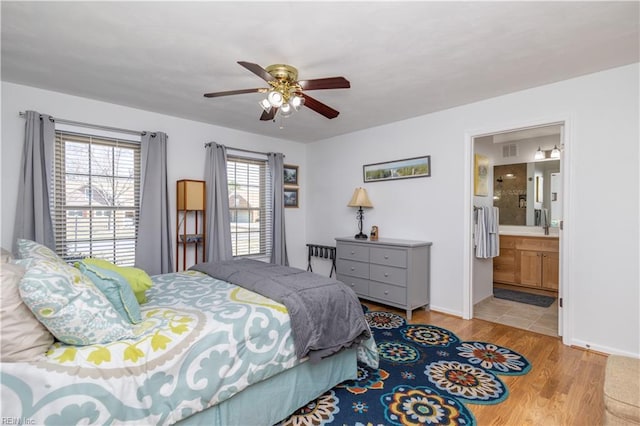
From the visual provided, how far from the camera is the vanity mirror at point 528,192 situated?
501 centimetres

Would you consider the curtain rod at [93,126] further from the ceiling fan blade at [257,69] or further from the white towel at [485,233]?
the white towel at [485,233]

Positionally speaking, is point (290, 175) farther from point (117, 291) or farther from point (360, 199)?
point (117, 291)

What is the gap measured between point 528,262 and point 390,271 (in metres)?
2.66

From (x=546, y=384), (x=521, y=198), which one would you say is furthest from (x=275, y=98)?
(x=521, y=198)

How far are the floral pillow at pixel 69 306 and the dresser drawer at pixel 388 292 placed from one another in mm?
2848

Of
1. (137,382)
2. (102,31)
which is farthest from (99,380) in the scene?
(102,31)

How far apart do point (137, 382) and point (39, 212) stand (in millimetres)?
2619

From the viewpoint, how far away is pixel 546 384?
2.23 m

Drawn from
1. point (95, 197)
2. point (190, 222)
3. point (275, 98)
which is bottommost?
point (190, 222)

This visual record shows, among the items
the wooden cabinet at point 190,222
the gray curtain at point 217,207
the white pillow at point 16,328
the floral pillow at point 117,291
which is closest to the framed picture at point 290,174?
the gray curtain at point 217,207

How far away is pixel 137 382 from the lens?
1314 mm

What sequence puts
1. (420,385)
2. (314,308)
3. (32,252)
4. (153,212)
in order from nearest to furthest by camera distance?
1. (32,252)
2. (314,308)
3. (420,385)
4. (153,212)

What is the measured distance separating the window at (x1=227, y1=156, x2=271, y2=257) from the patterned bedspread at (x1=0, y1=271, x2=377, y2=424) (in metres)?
2.66

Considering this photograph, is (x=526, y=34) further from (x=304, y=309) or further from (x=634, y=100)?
(x=304, y=309)
